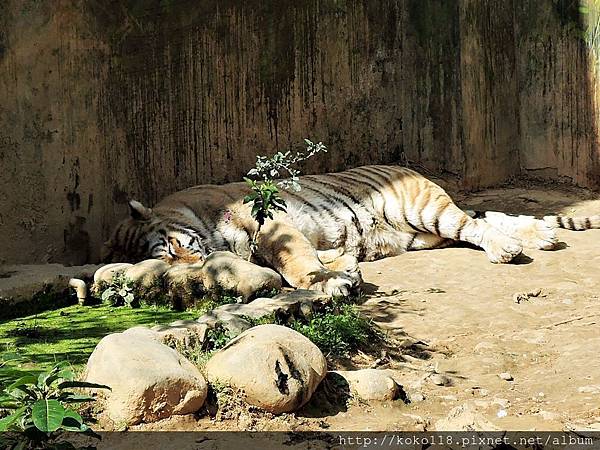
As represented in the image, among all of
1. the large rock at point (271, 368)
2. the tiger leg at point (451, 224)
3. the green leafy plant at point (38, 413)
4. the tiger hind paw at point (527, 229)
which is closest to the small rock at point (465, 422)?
the large rock at point (271, 368)

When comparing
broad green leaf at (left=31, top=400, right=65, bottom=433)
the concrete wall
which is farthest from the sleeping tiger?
broad green leaf at (left=31, top=400, right=65, bottom=433)

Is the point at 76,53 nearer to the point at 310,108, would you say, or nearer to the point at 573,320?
the point at 310,108

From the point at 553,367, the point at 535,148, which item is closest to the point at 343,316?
the point at 553,367

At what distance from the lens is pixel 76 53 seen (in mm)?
6039

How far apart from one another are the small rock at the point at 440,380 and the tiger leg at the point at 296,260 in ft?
Result: 4.31

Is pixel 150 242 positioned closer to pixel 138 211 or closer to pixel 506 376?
pixel 138 211

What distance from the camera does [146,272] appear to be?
17.3 feet

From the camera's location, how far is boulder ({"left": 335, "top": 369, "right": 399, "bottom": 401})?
365cm

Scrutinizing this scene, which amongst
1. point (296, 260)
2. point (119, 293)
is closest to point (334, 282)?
point (296, 260)

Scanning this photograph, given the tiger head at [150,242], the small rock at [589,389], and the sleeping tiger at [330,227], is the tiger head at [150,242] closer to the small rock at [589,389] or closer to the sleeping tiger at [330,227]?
the sleeping tiger at [330,227]

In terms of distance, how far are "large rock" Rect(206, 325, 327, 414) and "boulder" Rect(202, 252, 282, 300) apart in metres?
1.22

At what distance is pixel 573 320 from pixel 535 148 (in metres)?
4.00

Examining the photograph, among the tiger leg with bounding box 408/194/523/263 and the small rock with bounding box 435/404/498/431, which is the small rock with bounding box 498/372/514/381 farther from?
the tiger leg with bounding box 408/194/523/263

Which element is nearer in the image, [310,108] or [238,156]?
[238,156]
